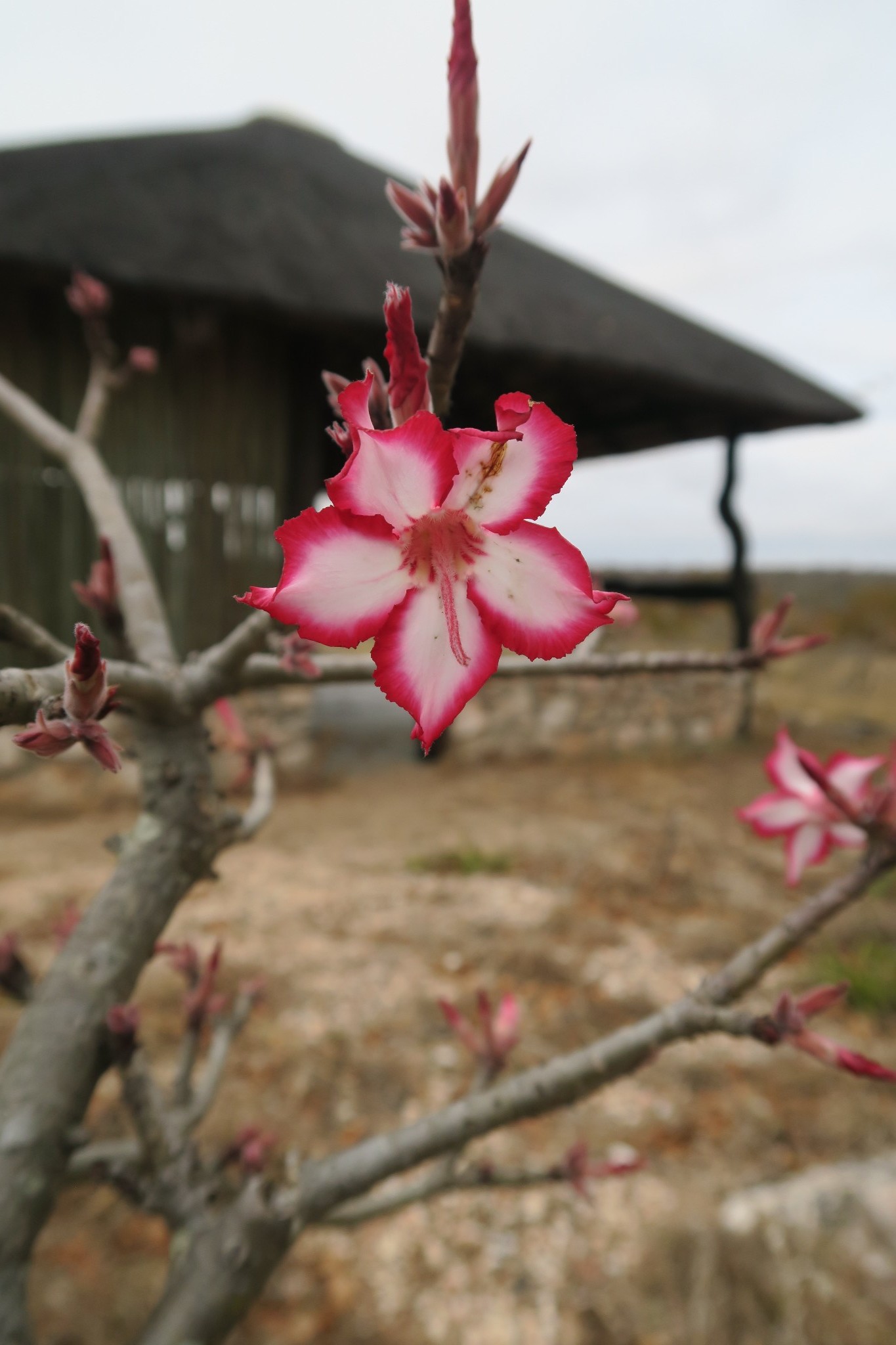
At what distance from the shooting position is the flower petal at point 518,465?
1.17ft

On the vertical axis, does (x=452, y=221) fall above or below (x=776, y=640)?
above

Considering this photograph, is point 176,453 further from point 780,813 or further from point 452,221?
point 452,221

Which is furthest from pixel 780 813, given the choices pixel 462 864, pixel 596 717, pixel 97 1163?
pixel 596 717

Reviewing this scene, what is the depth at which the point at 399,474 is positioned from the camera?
0.35m

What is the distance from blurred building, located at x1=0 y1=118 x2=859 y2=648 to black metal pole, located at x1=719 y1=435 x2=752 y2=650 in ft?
4.44

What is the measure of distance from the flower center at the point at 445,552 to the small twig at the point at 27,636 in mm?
319

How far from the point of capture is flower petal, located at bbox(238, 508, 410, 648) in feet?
1.12

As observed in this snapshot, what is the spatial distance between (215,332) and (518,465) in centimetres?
489

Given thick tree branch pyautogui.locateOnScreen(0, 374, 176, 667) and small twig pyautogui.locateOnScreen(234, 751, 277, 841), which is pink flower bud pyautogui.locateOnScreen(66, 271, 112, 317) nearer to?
thick tree branch pyautogui.locateOnScreen(0, 374, 176, 667)

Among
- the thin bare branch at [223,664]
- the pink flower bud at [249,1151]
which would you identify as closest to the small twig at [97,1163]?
the pink flower bud at [249,1151]

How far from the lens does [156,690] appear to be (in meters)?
0.71

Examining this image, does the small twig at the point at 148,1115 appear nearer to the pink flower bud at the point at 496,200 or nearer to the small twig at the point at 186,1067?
the small twig at the point at 186,1067

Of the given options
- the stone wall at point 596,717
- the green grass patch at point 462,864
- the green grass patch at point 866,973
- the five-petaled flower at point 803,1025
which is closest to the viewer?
the five-petaled flower at point 803,1025

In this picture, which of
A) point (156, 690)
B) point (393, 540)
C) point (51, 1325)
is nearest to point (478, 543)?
point (393, 540)
